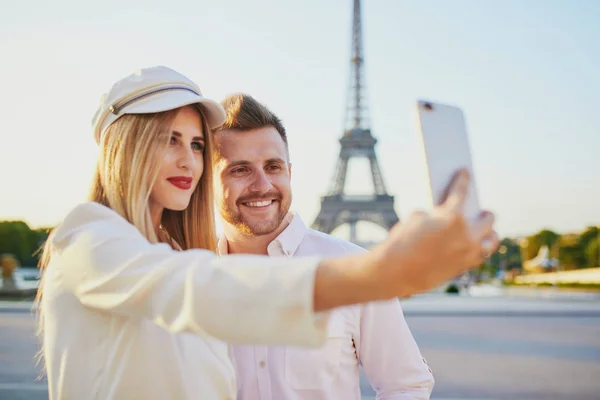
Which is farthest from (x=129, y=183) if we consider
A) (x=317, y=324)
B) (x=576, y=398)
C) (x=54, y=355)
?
(x=576, y=398)

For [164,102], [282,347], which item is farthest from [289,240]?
[164,102]

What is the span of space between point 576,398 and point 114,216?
22.3 ft

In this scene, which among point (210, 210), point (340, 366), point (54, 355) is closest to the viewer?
point (54, 355)

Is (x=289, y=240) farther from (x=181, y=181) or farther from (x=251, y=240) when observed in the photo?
(x=181, y=181)

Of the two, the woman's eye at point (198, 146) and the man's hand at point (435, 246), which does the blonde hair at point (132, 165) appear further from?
the man's hand at point (435, 246)

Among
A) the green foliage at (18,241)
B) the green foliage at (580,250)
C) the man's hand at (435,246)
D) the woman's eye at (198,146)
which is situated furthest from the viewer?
the green foliage at (18,241)

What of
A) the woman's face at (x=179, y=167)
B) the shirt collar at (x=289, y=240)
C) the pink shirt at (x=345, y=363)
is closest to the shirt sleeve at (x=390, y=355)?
the pink shirt at (x=345, y=363)

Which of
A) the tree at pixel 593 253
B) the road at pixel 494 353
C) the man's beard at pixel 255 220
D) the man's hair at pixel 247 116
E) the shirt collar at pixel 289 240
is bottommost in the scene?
the road at pixel 494 353

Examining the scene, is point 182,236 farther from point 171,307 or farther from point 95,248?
point 171,307

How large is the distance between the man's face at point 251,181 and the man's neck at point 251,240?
0.04 m

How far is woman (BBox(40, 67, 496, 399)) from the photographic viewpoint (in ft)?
3.54

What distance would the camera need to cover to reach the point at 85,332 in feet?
4.86

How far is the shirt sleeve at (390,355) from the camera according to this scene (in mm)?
2594

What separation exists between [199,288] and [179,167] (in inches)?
29.2
